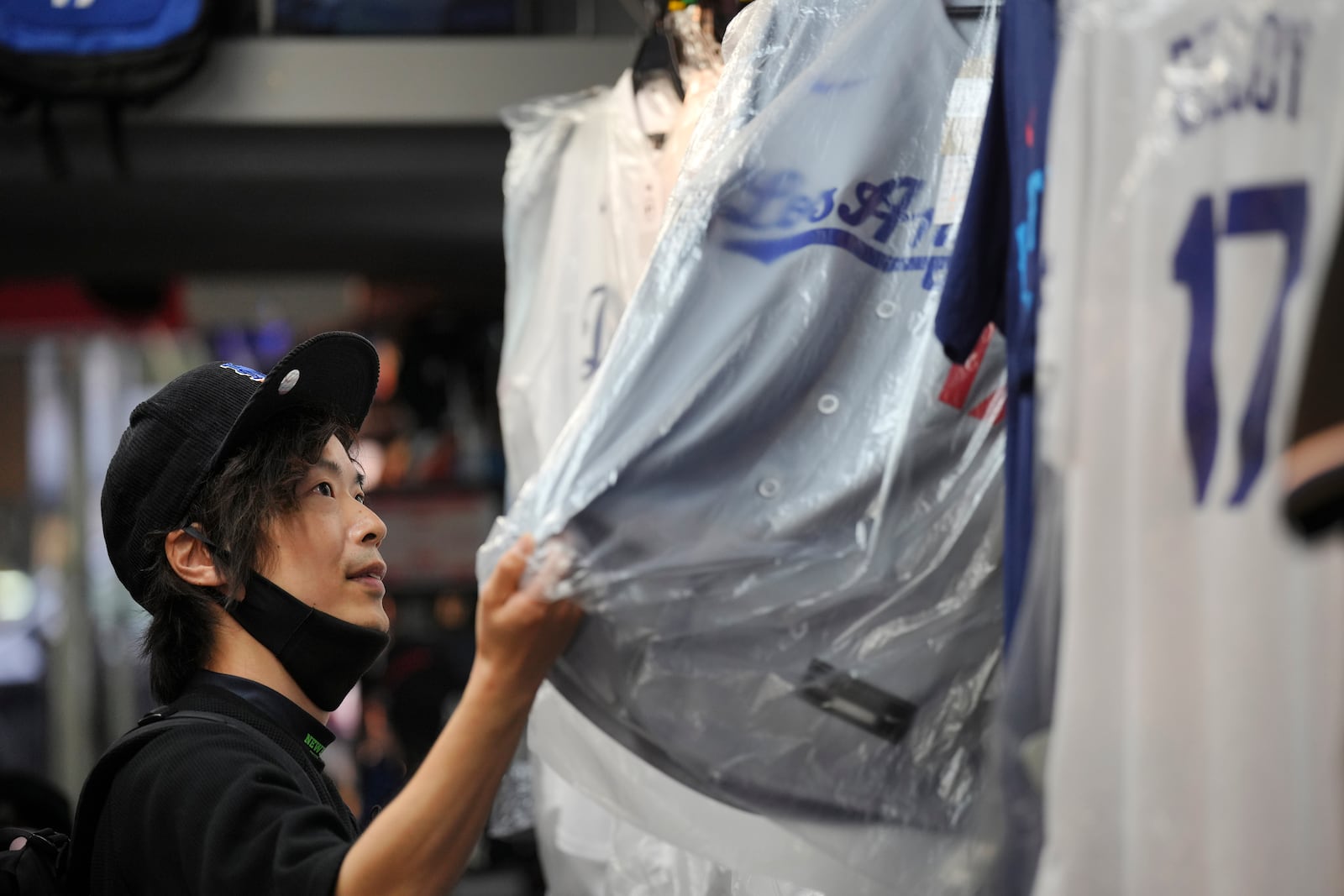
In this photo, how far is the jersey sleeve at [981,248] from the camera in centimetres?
117

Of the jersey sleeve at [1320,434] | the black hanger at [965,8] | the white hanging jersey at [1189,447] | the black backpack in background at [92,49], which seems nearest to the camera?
the jersey sleeve at [1320,434]

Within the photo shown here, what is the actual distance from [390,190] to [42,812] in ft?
4.63

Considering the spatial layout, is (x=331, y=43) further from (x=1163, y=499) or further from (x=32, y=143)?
(x=1163, y=499)

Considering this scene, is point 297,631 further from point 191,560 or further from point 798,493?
point 798,493

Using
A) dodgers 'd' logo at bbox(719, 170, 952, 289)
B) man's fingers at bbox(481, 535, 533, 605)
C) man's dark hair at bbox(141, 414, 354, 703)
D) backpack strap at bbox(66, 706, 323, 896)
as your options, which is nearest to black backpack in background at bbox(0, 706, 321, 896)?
backpack strap at bbox(66, 706, 323, 896)

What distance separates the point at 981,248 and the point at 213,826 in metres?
0.75

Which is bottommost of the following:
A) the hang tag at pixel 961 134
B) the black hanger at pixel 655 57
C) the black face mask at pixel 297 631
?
the black face mask at pixel 297 631

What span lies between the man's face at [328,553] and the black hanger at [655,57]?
0.87 meters

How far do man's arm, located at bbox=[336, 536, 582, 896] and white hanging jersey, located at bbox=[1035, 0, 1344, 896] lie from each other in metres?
0.38

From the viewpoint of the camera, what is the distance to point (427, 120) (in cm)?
316

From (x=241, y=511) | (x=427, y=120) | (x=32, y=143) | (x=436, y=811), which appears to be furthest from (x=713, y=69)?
(x=32, y=143)

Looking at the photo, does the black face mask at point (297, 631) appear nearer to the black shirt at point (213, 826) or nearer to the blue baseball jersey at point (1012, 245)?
the black shirt at point (213, 826)

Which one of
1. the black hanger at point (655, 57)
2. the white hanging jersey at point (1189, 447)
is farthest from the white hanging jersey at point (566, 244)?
the white hanging jersey at point (1189, 447)

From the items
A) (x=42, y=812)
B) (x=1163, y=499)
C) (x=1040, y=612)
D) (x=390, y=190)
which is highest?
(x=1163, y=499)
